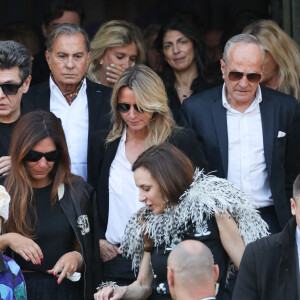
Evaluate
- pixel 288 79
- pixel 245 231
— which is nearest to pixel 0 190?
pixel 245 231

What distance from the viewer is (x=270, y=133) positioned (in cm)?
564

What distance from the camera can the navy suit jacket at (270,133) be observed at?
557 cm

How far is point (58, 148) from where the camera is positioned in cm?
507

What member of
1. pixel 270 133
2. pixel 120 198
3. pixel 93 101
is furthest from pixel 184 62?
pixel 120 198

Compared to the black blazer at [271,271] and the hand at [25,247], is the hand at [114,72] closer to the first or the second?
the hand at [25,247]

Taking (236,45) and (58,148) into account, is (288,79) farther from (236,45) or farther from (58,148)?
(58,148)

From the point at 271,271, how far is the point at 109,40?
2.89m

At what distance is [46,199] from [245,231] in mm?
1166

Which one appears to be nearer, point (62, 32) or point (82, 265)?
point (82, 265)

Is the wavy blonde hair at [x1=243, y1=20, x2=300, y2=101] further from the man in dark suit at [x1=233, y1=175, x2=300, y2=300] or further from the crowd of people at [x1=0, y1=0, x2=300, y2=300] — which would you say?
the man in dark suit at [x1=233, y1=175, x2=300, y2=300]

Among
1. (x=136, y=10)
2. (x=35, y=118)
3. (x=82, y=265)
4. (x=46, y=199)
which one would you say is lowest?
(x=82, y=265)

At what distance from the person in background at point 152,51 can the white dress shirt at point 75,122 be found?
99 cm

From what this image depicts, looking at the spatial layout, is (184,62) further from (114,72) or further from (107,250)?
(107,250)

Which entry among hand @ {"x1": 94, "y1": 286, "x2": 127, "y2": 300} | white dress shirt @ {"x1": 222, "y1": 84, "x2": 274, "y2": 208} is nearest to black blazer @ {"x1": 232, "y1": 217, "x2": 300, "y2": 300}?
hand @ {"x1": 94, "y1": 286, "x2": 127, "y2": 300}
